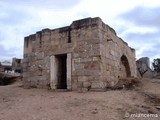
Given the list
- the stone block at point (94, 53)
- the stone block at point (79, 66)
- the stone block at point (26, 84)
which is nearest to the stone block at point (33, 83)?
the stone block at point (26, 84)

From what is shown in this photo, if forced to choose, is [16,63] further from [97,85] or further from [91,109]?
[91,109]

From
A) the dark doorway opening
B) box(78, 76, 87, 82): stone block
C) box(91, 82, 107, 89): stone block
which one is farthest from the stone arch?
box(78, 76, 87, 82): stone block

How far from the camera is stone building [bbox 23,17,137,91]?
6.13m

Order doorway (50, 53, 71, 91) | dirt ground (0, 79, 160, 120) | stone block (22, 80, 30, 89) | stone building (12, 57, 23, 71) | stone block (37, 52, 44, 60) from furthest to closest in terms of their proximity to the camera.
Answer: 1. stone building (12, 57, 23, 71)
2. stone block (22, 80, 30, 89)
3. stone block (37, 52, 44, 60)
4. doorway (50, 53, 71, 91)
5. dirt ground (0, 79, 160, 120)

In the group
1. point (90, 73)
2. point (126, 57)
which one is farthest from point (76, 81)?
point (126, 57)

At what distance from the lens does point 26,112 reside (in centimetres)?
382

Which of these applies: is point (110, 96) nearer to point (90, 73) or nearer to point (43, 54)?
point (90, 73)

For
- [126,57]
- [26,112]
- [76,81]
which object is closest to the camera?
[26,112]

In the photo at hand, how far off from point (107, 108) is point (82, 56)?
2.86 m

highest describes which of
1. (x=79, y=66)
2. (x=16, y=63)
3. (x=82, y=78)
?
(x=16, y=63)

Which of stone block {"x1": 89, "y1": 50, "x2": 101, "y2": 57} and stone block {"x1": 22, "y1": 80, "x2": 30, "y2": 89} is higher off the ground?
stone block {"x1": 89, "y1": 50, "x2": 101, "y2": 57}

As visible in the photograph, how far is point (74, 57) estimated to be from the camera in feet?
21.5

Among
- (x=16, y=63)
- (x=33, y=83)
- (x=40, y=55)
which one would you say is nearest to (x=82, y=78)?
(x=40, y=55)

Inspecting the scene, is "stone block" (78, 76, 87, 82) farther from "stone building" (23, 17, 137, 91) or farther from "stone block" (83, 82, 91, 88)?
"stone block" (83, 82, 91, 88)
